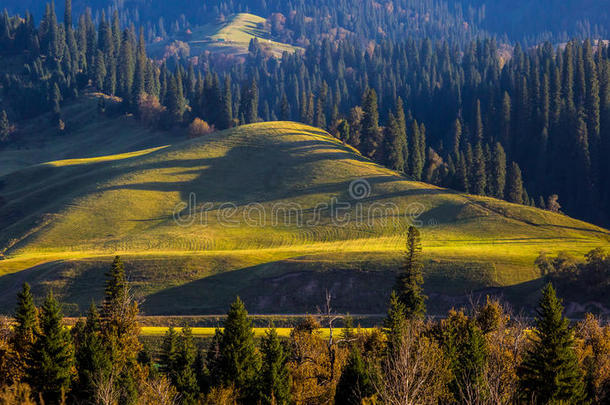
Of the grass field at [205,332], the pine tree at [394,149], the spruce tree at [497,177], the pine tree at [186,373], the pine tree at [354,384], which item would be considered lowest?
the grass field at [205,332]

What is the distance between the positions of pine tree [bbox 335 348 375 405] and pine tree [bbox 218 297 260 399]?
7.19 metres

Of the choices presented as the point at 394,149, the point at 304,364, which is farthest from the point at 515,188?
the point at 304,364

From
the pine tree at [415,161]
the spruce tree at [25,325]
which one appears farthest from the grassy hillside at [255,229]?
the spruce tree at [25,325]

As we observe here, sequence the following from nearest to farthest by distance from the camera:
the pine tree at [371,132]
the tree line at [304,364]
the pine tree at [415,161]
→ 1. the tree line at [304,364]
2. the pine tree at [415,161]
3. the pine tree at [371,132]

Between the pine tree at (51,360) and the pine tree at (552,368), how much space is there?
31.1 metres

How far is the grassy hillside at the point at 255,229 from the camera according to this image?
275 feet

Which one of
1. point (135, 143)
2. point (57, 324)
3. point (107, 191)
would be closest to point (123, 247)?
point (107, 191)

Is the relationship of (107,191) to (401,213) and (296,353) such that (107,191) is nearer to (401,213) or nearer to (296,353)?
(401,213)

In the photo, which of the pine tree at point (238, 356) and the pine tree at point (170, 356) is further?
the pine tree at point (170, 356)

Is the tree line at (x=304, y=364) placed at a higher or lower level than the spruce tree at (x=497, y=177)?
lower

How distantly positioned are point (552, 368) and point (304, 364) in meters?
16.8

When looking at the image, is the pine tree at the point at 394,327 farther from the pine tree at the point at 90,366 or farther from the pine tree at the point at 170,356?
the pine tree at the point at 90,366

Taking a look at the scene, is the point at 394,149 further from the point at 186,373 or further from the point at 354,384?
the point at 354,384

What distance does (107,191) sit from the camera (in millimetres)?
124312
